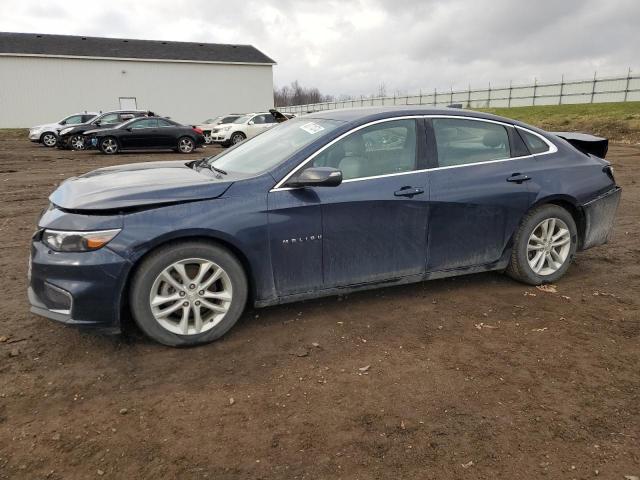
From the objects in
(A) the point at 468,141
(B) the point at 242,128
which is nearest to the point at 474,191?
(A) the point at 468,141

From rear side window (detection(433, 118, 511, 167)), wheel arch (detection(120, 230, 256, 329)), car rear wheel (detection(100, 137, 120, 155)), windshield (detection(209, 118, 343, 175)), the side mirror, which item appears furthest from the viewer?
car rear wheel (detection(100, 137, 120, 155))

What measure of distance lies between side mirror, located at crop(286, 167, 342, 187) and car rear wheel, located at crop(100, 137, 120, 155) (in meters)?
16.3

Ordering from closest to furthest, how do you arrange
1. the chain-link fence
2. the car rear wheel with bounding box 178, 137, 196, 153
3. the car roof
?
1. the car roof
2. the car rear wheel with bounding box 178, 137, 196, 153
3. the chain-link fence

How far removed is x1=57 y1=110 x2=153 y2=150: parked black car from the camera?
19.5m

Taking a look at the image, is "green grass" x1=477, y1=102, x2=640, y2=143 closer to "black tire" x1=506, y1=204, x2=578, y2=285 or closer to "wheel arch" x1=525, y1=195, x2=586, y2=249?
"wheel arch" x1=525, y1=195, x2=586, y2=249

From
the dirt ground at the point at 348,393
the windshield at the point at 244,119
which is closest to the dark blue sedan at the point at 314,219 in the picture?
the dirt ground at the point at 348,393

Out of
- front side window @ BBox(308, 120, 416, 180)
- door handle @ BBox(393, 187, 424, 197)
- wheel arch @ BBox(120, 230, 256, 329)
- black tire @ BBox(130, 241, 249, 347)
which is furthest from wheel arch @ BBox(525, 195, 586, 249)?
black tire @ BBox(130, 241, 249, 347)

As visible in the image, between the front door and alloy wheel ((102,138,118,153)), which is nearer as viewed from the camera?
the front door

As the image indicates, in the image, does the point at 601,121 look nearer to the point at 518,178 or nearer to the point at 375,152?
the point at 518,178

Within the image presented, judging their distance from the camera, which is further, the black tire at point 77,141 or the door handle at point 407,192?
the black tire at point 77,141

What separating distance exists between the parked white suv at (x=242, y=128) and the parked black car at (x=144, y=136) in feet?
9.49

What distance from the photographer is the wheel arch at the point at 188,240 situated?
3.11 m

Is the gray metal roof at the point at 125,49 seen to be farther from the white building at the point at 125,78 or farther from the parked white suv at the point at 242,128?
the parked white suv at the point at 242,128

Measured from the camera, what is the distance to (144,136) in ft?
59.1
